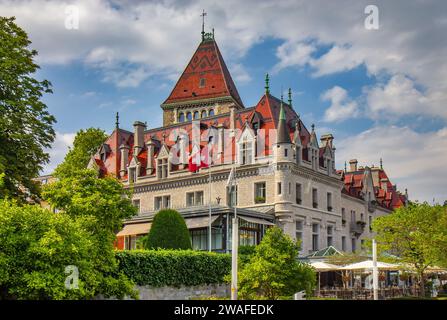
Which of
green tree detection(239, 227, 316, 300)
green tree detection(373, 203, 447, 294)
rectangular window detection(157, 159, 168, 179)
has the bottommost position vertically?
green tree detection(239, 227, 316, 300)

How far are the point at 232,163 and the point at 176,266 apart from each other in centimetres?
2167

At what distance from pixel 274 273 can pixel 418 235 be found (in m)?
17.4

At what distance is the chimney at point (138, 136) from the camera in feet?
200

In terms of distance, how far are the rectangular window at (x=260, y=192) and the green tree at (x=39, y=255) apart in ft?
96.8

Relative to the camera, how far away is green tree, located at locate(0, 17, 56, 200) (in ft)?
102

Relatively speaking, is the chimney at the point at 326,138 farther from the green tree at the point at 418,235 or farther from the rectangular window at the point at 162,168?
the green tree at the point at 418,235

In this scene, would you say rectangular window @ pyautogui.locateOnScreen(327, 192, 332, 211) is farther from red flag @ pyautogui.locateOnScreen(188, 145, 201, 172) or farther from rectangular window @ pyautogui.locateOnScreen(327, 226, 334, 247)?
red flag @ pyautogui.locateOnScreen(188, 145, 201, 172)

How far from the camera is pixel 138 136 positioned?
2404 inches

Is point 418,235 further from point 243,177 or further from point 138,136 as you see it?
point 138,136

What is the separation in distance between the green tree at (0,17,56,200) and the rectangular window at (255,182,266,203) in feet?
69.9

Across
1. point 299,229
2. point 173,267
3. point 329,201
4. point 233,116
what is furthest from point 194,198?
point 173,267

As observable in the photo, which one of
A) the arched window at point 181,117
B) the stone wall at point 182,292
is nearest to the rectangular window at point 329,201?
the arched window at point 181,117

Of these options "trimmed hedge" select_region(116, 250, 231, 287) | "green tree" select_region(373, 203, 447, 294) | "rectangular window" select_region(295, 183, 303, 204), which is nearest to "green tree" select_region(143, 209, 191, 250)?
"trimmed hedge" select_region(116, 250, 231, 287)
